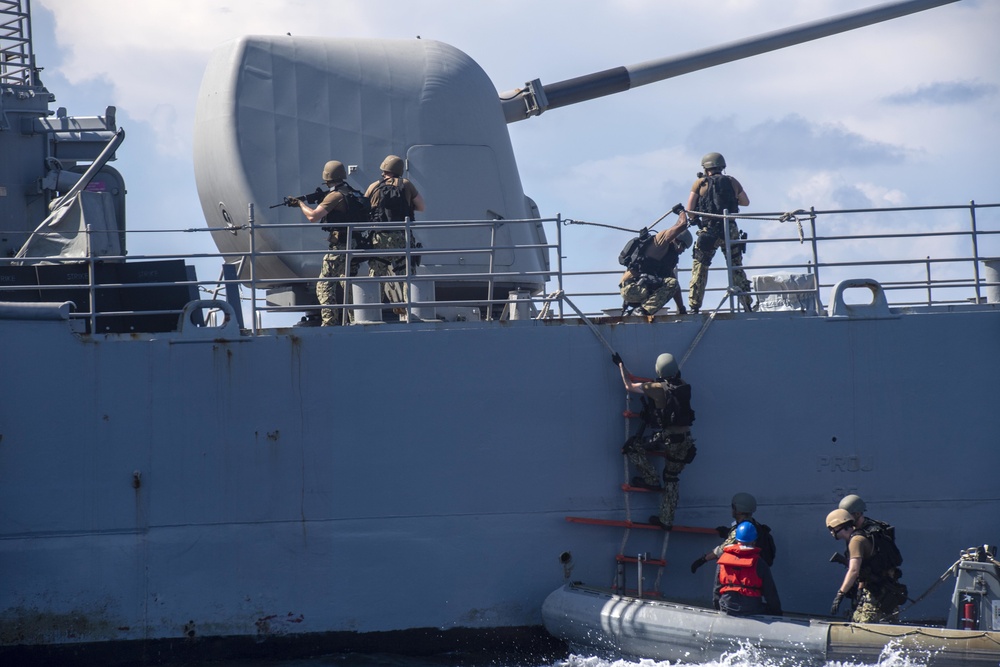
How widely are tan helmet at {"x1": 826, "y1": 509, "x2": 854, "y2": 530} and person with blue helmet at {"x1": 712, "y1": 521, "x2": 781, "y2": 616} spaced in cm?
58

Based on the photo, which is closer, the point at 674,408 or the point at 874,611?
the point at 874,611

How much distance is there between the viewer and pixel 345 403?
9.70 meters

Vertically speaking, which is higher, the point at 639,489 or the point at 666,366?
the point at 666,366

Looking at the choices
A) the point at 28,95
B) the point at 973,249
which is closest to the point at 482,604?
the point at 973,249

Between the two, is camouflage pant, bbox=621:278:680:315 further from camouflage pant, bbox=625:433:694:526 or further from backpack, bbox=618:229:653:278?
camouflage pant, bbox=625:433:694:526

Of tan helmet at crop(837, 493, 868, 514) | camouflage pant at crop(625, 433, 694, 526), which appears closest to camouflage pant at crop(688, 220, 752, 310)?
→ camouflage pant at crop(625, 433, 694, 526)

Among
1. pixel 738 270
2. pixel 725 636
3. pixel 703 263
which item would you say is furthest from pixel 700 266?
pixel 725 636

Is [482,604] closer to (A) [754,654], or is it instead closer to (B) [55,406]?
(A) [754,654]

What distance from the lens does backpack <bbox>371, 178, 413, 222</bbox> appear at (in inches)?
404

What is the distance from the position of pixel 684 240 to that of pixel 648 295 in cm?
75

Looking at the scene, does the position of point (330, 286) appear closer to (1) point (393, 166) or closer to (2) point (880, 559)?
(1) point (393, 166)

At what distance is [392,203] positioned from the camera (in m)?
10.3

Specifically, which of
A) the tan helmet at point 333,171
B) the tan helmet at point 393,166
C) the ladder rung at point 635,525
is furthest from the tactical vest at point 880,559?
the tan helmet at point 333,171

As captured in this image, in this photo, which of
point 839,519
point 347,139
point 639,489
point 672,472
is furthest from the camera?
point 347,139
